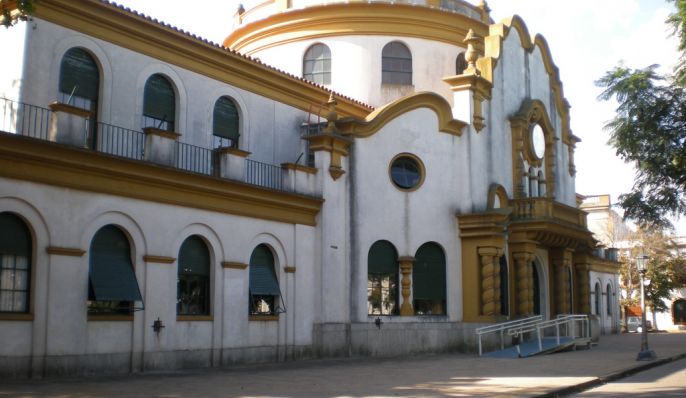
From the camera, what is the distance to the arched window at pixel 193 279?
810 inches

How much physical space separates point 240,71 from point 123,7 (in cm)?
476

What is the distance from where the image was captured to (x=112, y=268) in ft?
60.6

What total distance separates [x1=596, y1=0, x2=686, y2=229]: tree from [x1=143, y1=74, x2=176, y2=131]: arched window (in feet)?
50.7

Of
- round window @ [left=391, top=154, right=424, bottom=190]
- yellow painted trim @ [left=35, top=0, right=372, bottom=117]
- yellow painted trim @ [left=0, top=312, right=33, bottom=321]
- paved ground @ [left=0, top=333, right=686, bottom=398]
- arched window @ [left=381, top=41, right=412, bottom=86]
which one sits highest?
arched window @ [left=381, top=41, right=412, bottom=86]

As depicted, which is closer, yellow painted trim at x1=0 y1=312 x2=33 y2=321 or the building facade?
yellow painted trim at x1=0 y1=312 x2=33 y2=321

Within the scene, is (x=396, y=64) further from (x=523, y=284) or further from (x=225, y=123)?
(x=225, y=123)

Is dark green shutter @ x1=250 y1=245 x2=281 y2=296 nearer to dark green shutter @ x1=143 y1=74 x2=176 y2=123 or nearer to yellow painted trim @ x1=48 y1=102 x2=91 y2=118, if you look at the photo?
dark green shutter @ x1=143 y1=74 x2=176 y2=123

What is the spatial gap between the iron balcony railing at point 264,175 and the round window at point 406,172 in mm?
4241

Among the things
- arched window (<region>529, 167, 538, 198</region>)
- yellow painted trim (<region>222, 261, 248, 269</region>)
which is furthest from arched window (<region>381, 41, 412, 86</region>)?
yellow painted trim (<region>222, 261, 248, 269</region>)

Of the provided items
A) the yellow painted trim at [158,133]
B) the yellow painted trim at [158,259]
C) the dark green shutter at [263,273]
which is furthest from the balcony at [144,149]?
the yellow painted trim at [158,259]

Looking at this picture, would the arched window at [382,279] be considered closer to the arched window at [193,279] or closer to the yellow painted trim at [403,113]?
the yellow painted trim at [403,113]

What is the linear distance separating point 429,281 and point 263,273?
270 inches

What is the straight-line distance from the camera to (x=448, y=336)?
89.8 ft

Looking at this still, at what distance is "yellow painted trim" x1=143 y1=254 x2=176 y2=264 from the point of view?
19.3 m
